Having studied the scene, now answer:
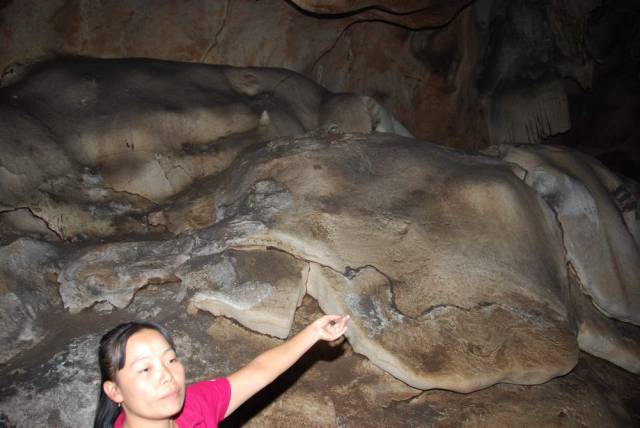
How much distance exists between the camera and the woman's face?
117 cm

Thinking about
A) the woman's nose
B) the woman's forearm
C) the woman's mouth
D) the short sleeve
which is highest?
the woman's nose

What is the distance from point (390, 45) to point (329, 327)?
5.73 metres

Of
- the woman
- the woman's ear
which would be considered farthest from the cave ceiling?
the woman's ear

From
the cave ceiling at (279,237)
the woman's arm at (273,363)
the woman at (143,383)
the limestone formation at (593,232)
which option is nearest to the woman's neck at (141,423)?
the woman at (143,383)

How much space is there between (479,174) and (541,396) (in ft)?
4.59

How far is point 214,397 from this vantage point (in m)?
1.41

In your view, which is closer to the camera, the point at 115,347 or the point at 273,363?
the point at 115,347

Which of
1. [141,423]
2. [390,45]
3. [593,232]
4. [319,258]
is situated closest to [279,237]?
[319,258]

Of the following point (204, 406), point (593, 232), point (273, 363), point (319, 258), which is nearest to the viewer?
point (204, 406)

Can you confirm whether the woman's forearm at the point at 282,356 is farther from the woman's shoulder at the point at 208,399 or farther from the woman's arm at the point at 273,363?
the woman's shoulder at the point at 208,399

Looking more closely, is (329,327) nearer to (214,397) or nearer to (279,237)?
(214,397)

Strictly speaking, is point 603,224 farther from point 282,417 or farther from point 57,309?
point 57,309

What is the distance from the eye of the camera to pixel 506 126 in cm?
644

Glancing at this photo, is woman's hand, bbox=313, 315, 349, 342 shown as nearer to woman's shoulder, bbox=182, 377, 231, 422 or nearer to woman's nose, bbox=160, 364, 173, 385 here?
woman's shoulder, bbox=182, 377, 231, 422
